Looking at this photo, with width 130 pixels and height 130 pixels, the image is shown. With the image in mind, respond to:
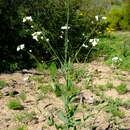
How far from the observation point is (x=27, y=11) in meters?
6.94

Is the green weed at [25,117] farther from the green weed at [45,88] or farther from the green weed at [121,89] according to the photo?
the green weed at [121,89]

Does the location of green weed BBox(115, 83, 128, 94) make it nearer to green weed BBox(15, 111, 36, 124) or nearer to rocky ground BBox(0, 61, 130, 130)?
rocky ground BBox(0, 61, 130, 130)

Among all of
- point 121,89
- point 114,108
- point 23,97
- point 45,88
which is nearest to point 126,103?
point 114,108

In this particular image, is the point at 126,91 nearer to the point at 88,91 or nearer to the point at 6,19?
the point at 88,91

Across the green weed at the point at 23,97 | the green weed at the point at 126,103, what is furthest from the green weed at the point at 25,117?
the green weed at the point at 126,103

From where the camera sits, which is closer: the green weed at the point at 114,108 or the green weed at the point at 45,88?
the green weed at the point at 114,108

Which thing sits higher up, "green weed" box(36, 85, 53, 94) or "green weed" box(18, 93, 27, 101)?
"green weed" box(36, 85, 53, 94)

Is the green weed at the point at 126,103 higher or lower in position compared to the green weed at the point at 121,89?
lower

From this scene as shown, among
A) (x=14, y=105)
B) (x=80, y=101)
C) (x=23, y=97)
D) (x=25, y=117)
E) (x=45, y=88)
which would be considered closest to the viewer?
(x=25, y=117)

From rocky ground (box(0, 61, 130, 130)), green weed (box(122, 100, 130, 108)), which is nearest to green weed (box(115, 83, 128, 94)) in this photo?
rocky ground (box(0, 61, 130, 130))

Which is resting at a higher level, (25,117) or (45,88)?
(45,88)

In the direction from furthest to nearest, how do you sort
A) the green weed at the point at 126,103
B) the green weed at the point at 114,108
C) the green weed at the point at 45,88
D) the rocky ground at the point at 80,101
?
the green weed at the point at 45,88, the green weed at the point at 126,103, the green weed at the point at 114,108, the rocky ground at the point at 80,101

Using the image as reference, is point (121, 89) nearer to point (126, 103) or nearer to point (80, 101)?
point (126, 103)

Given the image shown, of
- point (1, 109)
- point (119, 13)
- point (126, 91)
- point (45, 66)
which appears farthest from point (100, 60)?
point (119, 13)
